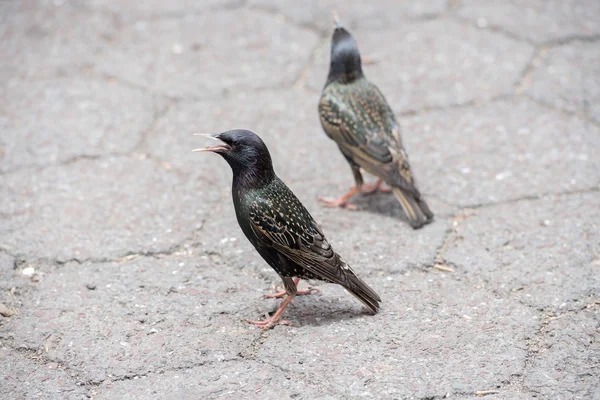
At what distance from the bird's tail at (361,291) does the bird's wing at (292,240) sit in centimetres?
2

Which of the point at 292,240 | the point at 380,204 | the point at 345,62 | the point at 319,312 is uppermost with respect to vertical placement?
the point at 345,62

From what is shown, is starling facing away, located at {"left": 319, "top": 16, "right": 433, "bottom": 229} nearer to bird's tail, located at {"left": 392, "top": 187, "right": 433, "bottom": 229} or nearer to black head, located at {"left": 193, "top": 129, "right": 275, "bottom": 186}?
bird's tail, located at {"left": 392, "top": 187, "right": 433, "bottom": 229}

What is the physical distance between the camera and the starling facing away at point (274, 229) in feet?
11.2

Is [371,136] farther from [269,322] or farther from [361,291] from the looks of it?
[269,322]

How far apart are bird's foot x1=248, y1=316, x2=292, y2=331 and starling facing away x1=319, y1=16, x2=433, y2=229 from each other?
104cm

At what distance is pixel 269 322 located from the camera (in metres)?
3.46

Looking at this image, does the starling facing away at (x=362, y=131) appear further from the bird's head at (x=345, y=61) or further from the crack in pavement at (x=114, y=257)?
the crack in pavement at (x=114, y=257)

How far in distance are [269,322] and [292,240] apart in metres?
0.38

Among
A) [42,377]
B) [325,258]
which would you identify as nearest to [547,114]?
[325,258]

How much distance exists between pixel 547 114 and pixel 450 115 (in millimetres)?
645

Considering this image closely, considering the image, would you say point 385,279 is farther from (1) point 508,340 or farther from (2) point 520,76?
(2) point 520,76

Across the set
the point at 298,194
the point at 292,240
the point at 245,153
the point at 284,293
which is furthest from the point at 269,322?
the point at 298,194

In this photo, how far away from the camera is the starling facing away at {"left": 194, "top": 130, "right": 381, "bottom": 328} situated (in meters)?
3.41

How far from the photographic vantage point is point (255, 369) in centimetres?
317
